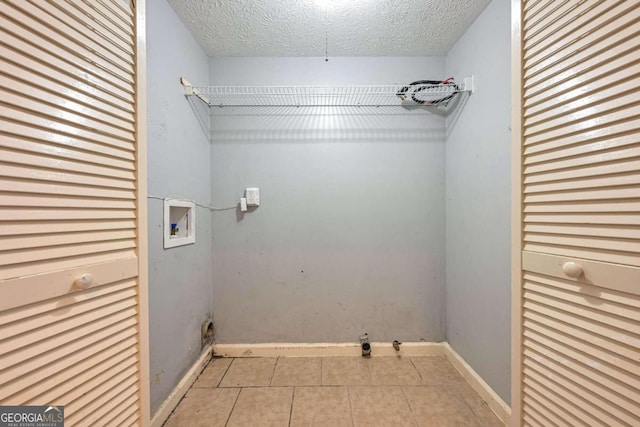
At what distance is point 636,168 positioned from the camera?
56 centimetres

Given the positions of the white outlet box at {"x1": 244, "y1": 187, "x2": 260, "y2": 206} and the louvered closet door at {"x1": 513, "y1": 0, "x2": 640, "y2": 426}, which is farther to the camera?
the white outlet box at {"x1": 244, "y1": 187, "x2": 260, "y2": 206}

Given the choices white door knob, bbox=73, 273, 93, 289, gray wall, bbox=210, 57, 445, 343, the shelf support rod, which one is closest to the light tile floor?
gray wall, bbox=210, 57, 445, 343

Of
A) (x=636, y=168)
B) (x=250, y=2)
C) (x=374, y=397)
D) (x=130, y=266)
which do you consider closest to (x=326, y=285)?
Result: (x=374, y=397)

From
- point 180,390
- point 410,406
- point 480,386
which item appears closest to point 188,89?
point 180,390

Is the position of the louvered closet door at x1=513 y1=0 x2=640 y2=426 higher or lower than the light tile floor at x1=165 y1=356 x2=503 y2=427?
higher

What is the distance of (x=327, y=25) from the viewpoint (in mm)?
1600

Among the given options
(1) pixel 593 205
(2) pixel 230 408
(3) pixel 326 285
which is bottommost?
(2) pixel 230 408

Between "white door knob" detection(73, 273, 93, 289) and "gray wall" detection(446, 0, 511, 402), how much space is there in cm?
165

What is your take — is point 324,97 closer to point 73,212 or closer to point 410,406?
point 73,212

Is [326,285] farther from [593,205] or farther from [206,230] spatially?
[593,205]

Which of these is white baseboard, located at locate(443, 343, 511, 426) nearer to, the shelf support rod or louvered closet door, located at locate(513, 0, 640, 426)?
louvered closet door, located at locate(513, 0, 640, 426)

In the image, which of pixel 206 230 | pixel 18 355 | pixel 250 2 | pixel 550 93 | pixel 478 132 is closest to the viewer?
pixel 18 355

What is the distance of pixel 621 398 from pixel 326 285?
150 centimetres

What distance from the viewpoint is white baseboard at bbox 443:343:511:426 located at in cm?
133
